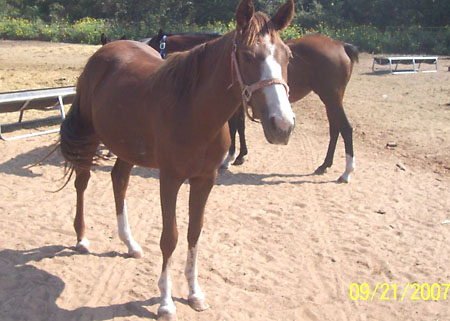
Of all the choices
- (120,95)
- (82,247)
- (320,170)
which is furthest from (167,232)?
(320,170)

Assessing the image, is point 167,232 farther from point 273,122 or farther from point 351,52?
point 351,52

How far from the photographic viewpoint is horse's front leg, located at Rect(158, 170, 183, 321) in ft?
10.8

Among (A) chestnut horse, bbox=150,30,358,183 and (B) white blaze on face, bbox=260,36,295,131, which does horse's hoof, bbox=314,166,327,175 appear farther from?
(B) white blaze on face, bbox=260,36,295,131

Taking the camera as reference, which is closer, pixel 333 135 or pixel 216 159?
pixel 216 159

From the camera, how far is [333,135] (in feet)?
23.7

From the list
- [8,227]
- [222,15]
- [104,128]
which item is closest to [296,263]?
[104,128]

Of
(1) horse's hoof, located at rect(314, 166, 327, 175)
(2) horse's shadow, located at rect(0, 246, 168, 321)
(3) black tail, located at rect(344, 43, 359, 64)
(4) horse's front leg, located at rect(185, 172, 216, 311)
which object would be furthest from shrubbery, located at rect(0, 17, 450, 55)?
(4) horse's front leg, located at rect(185, 172, 216, 311)

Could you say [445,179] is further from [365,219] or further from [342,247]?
[342,247]

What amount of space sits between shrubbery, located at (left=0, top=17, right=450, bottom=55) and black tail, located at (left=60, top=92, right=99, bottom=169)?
20.5m

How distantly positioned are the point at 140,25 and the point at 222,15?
6.85m

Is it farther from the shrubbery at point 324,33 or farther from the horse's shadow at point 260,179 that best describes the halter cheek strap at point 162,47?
the shrubbery at point 324,33

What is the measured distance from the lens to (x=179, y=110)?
315 cm
